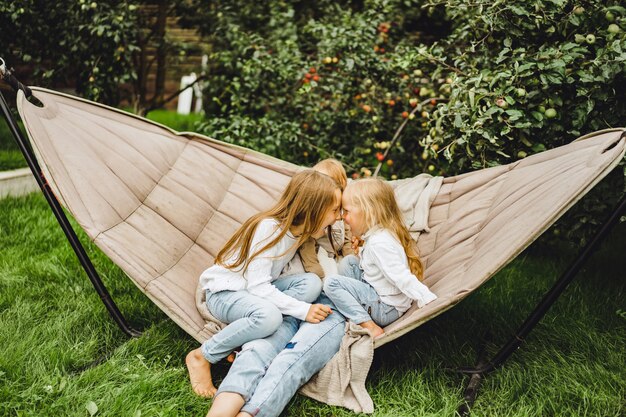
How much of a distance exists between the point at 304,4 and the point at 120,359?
11.9 feet

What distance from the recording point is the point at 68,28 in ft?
12.9

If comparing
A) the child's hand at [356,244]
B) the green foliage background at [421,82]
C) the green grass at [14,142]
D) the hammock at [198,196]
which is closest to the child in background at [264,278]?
the hammock at [198,196]

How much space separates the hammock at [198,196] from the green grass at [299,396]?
0.74ft

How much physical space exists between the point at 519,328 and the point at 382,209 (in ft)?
2.20

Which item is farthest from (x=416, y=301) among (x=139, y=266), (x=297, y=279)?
(x=139, y=266)

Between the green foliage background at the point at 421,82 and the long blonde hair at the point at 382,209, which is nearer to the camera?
the long blonde hair at the point at 382,209

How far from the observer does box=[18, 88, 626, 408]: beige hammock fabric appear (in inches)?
74.0

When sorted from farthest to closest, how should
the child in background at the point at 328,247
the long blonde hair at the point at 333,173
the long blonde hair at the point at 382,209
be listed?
the long blonde hair at the point at 333,173 < the child in background at the point at 328,247 < the long blonde hair at the point at 382,209

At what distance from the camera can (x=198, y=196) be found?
8.73 ft

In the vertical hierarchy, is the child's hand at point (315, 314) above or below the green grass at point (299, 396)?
above

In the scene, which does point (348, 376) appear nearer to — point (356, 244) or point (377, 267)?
point (377, 267)

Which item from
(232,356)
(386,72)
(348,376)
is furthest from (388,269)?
(386,72)

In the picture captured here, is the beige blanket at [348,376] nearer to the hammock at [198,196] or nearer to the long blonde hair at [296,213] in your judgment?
the hammock at [198,196]

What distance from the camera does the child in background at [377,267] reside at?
2.16 metres
